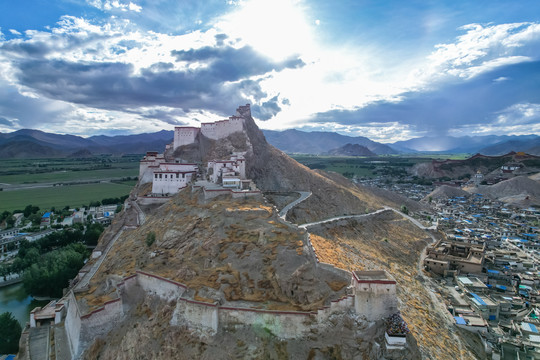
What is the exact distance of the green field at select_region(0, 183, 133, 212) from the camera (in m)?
101

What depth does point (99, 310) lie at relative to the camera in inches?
1003

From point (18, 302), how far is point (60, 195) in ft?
280

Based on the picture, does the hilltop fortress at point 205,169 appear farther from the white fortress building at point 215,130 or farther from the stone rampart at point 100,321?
the stone rampart at point 100,321

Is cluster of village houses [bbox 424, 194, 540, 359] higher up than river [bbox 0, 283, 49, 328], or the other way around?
cluster of village houses [bbox 424, 194, 540, 359]

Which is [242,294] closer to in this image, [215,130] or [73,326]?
[73,326]

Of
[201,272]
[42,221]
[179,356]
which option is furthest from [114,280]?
[42,221]

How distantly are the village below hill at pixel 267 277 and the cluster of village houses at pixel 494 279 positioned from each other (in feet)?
0.54

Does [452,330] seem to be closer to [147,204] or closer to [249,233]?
[249,233]

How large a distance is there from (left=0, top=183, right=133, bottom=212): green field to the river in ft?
189

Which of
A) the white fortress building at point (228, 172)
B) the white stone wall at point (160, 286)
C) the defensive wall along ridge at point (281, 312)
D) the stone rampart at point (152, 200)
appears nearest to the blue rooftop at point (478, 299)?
the defensive wall along ridge at point (281, 312)

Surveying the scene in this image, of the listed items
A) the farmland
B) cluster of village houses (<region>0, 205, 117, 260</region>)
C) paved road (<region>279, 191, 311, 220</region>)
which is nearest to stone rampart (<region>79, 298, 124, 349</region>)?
paved road (<region>279, 191, 311, 220</region>)

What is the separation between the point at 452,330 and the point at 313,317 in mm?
14382

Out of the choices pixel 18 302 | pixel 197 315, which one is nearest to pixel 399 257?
pixel 197 315

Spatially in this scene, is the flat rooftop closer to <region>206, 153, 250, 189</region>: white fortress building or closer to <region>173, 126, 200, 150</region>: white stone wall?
<region>206, 153, 250, 189</region>: white fortress building
